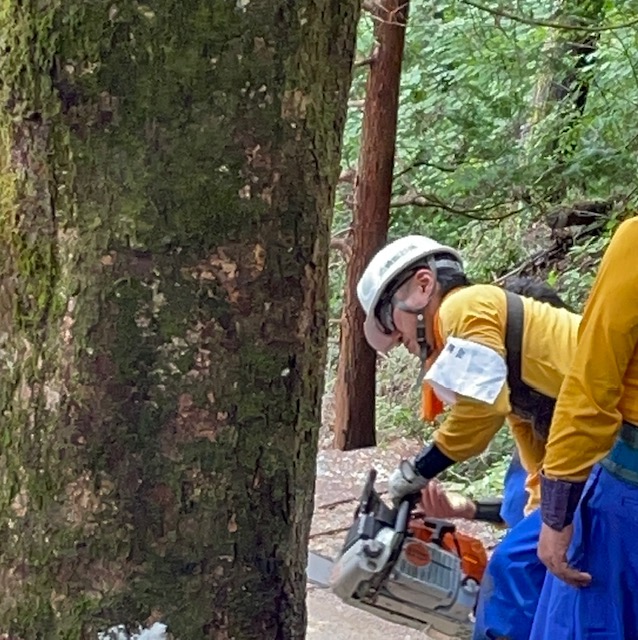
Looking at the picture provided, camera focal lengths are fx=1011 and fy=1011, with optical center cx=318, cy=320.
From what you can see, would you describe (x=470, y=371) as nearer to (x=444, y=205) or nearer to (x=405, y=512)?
(x=405, y=512)

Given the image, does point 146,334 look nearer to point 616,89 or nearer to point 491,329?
point 491,329

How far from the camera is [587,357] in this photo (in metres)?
2.25

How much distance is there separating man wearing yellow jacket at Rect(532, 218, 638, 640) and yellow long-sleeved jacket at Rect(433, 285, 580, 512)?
1.64 ft

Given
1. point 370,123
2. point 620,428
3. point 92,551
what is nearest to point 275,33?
point 92,551

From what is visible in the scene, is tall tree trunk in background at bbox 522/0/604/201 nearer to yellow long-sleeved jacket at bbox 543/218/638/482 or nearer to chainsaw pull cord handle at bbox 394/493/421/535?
chainsaw pull cord handle at bbox 394/493/421/535

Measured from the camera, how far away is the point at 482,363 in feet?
9.20

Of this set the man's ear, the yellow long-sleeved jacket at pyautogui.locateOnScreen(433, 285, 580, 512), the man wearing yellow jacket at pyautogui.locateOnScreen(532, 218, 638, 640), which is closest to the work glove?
the yellow long-sleeved jacket at pyautogui.locateOnScreen(433, 285, 580, 512)

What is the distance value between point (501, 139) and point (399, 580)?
5497 mm

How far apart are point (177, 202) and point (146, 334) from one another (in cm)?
17

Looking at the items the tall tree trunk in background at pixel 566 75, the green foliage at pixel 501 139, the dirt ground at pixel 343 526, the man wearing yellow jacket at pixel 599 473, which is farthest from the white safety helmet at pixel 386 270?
the tall tree trunk in background at pixel 566 75

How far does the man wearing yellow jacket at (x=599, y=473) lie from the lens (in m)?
2.21

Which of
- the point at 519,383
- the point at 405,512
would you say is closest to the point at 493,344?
the point at 519,383

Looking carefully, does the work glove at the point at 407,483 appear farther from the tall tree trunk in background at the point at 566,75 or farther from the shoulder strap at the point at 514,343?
the tall tree trunk in background at the point at 566,75

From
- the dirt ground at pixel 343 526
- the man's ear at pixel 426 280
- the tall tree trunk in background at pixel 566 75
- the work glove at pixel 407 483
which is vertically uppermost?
the tall tree trunk in background at pixel 566 75
